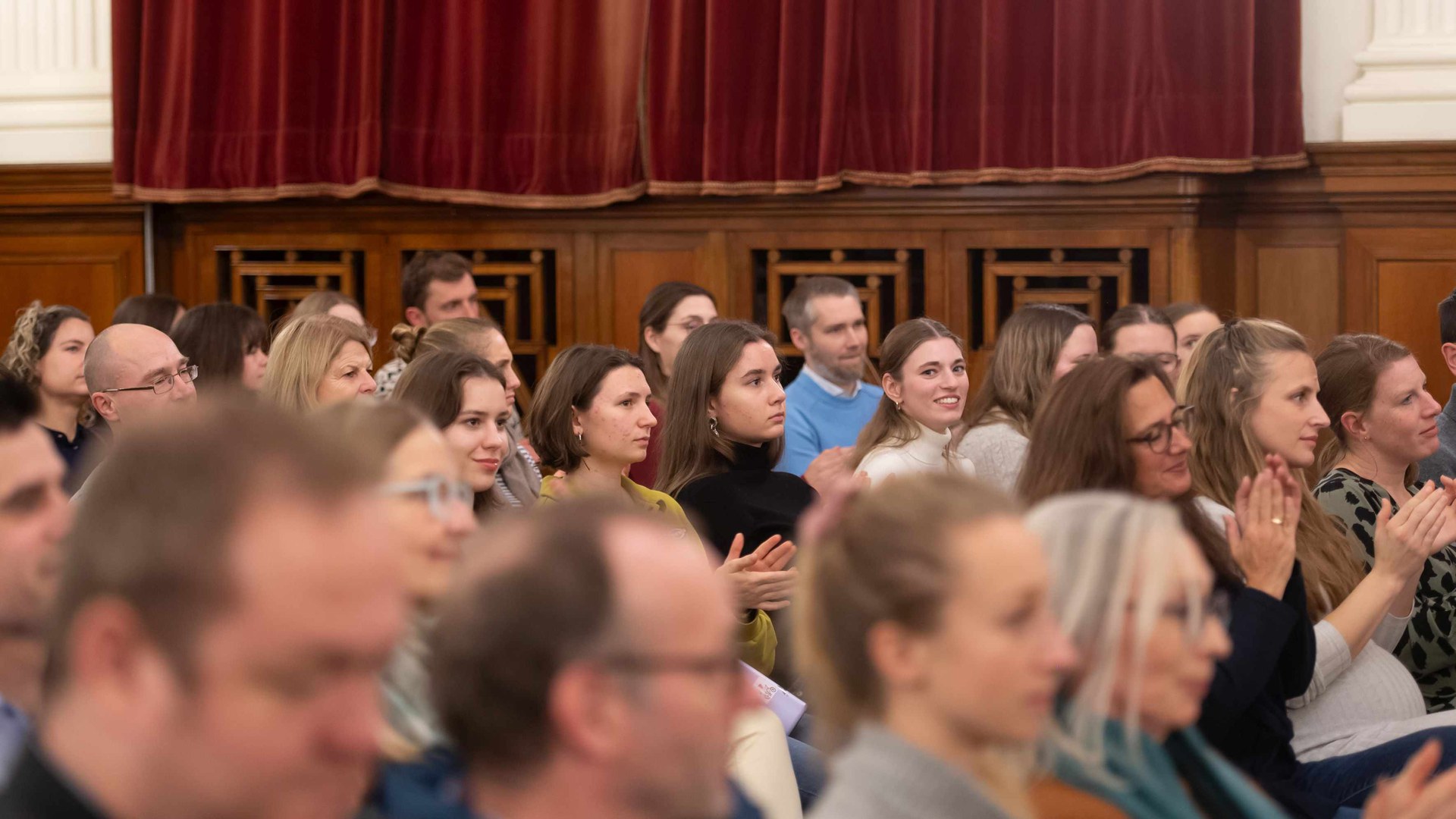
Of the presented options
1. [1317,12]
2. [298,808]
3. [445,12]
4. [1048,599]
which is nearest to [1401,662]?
[1048,599]

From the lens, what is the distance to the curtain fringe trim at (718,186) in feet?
17.7

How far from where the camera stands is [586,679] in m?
1.24

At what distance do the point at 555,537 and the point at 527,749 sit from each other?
167mm

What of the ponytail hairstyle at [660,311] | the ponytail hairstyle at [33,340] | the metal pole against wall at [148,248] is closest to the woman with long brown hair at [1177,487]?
the ponytail hairstyle at [660,311]

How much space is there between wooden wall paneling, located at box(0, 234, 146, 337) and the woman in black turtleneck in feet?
11.6

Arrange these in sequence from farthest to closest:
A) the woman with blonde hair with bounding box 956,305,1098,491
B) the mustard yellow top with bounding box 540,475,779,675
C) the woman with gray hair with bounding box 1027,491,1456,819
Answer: the woman with blonde hair with bounding box 956,305,1098,491, the mustard yellow top with bounding box 540,475,779,675, the woman with gray hair with bounding box 1027,491,1456,819

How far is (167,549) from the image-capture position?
3.42ft

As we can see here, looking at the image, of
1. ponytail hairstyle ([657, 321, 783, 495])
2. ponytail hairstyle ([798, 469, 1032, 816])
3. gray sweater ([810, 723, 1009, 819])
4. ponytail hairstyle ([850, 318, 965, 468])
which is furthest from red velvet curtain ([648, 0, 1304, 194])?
gray sweater ([810, 723, 1009, 819])

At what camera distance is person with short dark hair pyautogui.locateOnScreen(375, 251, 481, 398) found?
555cm

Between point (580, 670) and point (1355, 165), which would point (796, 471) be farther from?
point (580, 670)

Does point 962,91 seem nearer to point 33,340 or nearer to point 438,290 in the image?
point 438,290

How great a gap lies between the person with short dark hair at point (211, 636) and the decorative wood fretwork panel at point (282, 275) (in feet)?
17.8

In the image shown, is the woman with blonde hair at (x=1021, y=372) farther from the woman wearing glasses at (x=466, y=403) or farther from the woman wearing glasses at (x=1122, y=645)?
the woman wearing glasses at (x=1122, y=645)

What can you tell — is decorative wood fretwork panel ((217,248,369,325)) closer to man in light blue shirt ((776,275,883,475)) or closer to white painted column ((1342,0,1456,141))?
man in light blue shirt ((776,275,883,475))
